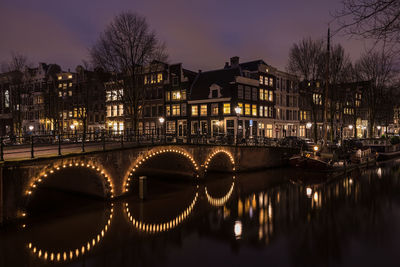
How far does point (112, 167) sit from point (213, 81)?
93.4ft

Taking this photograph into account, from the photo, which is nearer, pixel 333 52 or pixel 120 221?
pixel 120 221

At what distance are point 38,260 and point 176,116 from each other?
1425 inches

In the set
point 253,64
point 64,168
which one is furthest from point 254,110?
point 64,168

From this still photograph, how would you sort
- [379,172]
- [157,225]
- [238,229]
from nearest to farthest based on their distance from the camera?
[238,229]
[157,225]
[379,172]

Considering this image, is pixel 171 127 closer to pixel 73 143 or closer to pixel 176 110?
pixel 176 110

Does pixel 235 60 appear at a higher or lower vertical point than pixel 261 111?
higher

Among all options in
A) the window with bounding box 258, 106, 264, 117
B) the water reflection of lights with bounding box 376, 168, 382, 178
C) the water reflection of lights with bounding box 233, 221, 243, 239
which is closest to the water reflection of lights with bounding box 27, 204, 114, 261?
the water reflection of lights with bounding box 233, 221, 243, 239

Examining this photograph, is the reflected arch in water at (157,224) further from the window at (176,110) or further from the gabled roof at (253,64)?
the gabled roof at (253,64)

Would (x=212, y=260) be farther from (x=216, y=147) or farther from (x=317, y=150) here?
(x=317, y=150)

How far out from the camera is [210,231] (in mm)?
13609

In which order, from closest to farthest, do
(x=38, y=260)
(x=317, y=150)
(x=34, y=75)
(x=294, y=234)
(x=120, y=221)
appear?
(x=38, y=260) → (x=294, y=234) → (x=120, y=221) → (x=317, y=150) → (x=34, y=75)

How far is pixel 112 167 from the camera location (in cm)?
1686

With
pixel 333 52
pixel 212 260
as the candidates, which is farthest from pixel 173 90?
pixel 212 260

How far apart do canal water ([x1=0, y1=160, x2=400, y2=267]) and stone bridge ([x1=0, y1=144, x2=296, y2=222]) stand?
39.0 inches
